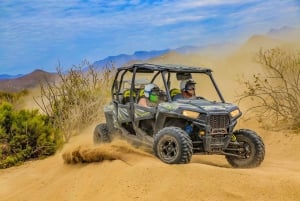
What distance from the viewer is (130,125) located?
12.5 metres

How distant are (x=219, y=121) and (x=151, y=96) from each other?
1720mm

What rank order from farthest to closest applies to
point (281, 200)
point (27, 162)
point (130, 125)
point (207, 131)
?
point (27, 162) → point (130, 125) → point (207, 131) → point (281, 200)

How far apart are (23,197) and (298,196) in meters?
5.41

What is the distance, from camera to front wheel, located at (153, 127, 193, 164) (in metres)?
10.1

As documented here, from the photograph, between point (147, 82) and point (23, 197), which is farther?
point (147, 82)

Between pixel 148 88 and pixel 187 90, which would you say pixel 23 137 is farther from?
pixel 187 90

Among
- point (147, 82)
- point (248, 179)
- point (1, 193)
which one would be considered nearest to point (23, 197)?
point (1, 193)

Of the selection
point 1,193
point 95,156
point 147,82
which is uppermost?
point 147,82

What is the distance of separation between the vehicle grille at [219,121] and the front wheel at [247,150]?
632mm

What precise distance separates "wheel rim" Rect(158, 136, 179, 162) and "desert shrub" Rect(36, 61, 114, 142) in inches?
294

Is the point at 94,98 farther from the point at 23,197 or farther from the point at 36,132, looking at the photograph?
the point at 23,197

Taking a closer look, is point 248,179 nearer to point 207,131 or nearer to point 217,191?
point 217,191

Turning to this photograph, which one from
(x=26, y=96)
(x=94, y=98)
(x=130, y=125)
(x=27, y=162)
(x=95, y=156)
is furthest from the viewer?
(x=26, y=96)

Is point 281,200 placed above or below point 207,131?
below
